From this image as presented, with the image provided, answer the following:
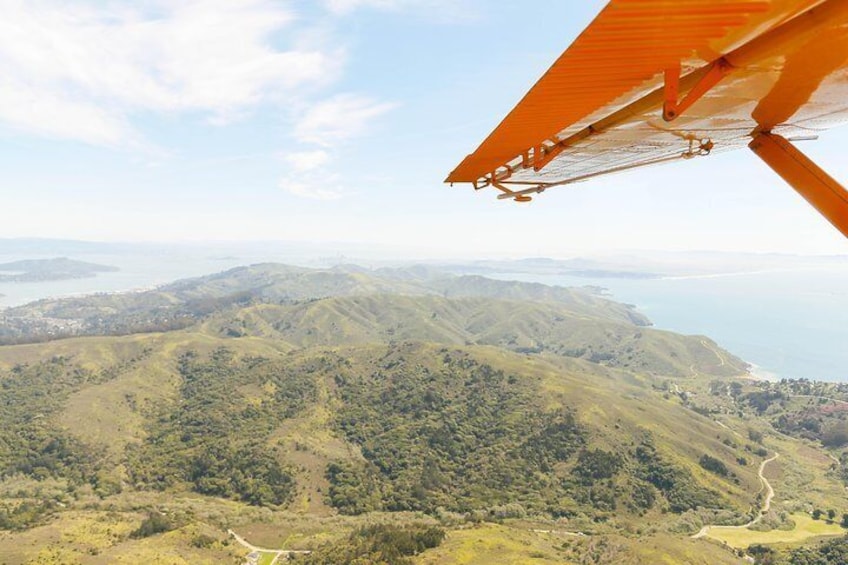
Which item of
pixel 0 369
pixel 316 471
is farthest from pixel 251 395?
pixel 0 369

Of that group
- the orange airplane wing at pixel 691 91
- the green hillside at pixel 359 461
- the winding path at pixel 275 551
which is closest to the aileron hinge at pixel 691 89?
the orange airplane wing at pixel 691 91

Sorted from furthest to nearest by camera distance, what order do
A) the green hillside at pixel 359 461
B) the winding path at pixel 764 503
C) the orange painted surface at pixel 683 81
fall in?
the winding path at pixel 764 503 → the green hillside at pixel 359 461 → the orange painted surface at pixel 683 81

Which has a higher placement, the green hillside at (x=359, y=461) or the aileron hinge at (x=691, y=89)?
the aileron hinge at (x=691, y=89)

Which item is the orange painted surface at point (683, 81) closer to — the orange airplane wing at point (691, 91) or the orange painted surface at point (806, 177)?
the orange airplane wing at point (691, 91)

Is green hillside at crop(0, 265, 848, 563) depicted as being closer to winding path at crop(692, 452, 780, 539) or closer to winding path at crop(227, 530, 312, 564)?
winding path at crop(692, 452, 780, 539)

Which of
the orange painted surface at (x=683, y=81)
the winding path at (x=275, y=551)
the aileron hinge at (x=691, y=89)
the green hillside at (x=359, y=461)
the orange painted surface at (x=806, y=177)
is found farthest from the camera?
the winding path at (x=275, y=551)

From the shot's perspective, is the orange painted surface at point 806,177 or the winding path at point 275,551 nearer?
the orange painted surface at point 806,177

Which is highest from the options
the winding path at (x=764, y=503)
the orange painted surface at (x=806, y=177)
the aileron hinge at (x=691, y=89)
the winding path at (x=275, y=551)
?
the aileron hinge at (x=691, y=89)

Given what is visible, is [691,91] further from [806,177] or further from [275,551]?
[275,551]
